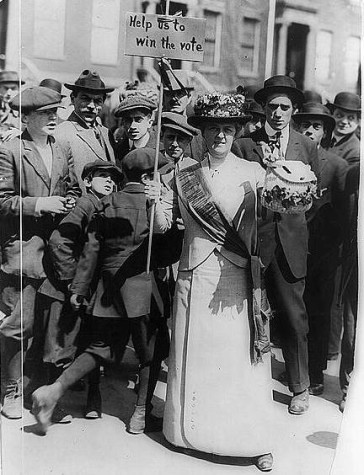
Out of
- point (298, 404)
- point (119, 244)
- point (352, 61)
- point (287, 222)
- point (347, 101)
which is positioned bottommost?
point (298, 404)

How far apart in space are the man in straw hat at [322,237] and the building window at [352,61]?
0.47 feet

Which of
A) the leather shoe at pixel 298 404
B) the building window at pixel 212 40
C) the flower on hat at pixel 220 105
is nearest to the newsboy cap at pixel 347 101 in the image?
the flower on hat at pixel 220 105

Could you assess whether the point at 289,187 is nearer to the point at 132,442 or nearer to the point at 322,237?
the point at 322,237

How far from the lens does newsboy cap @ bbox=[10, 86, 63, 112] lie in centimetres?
289

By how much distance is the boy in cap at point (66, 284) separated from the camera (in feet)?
9.64

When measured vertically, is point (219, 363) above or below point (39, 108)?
below

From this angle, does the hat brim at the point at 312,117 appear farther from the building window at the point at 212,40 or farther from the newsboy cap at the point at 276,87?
the building window at the point at 212,40

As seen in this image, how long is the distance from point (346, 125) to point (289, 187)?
311mm

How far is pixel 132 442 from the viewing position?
3.04 m

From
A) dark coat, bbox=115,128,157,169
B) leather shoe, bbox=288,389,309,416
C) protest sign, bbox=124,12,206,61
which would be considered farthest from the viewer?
leather shoe, bbox=288,389,309,416

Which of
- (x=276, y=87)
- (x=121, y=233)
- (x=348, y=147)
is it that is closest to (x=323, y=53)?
(x=276, y=87)

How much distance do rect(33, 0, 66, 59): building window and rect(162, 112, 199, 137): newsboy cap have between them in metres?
0.43

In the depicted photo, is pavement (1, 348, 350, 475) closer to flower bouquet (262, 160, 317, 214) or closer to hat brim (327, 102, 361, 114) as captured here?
flower bouquet (262, 160, 317, 214)

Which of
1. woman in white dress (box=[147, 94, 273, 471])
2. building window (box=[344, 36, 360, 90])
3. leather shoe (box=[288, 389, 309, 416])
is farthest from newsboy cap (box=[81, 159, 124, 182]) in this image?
leather shoe (box=[288, 389, 309, 416])
